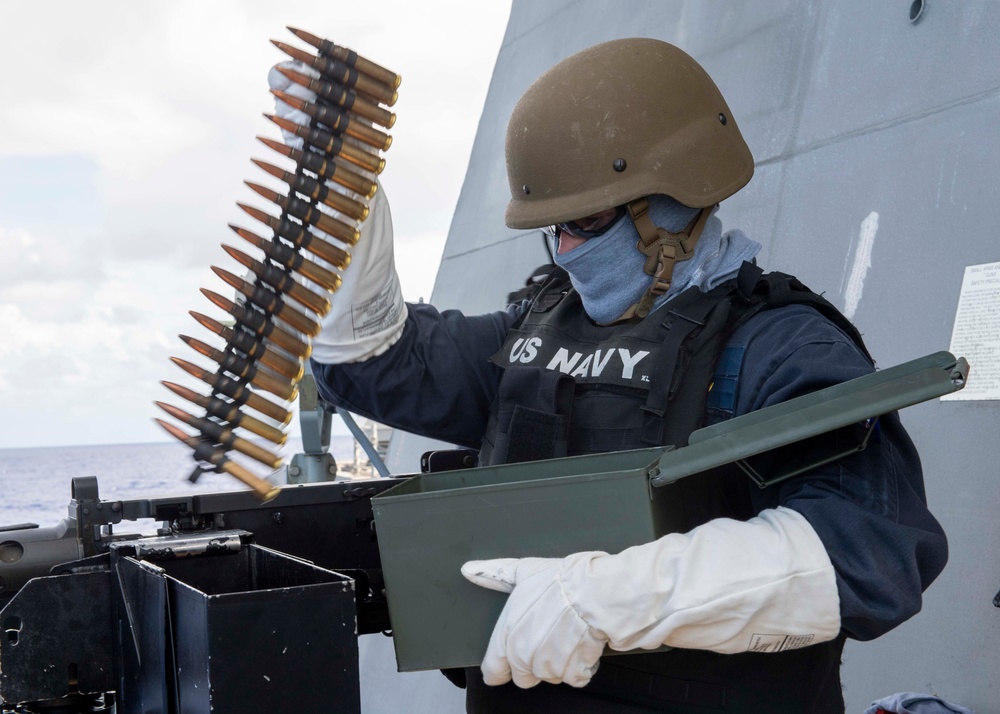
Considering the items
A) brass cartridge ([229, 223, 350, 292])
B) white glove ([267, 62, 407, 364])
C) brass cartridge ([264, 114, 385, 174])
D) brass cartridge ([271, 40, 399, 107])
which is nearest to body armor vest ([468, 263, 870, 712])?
white glove ([267, 62, 407, 364])

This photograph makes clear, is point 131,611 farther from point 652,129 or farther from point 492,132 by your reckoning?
point 492,132

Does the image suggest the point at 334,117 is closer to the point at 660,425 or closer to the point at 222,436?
the point at 222,436

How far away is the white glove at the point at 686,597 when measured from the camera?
5.12 feet

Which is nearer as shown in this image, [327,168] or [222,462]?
[222,462]

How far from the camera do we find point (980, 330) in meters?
2.59

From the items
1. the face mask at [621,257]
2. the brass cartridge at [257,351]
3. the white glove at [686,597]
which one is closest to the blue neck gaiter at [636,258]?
the face mask at [621,257]

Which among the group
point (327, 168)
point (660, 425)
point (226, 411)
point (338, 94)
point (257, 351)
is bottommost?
point (660, 425)

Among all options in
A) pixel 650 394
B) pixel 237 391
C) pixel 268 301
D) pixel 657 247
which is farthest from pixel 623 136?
pixel 237 391

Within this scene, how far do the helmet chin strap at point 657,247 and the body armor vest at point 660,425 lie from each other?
0.05 m

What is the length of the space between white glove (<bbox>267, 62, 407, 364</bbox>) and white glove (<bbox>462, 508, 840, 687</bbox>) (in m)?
0.89

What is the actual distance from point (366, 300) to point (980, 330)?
1.52 metres

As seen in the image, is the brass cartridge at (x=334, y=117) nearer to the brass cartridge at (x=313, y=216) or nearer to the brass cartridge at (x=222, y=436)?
the brass cartridge at (x=313, y=216)

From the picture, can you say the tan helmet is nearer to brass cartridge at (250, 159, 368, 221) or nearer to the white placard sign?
brass cartridge at (250, 159, 368, 221)

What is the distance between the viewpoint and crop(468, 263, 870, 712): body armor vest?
191 centimetres
